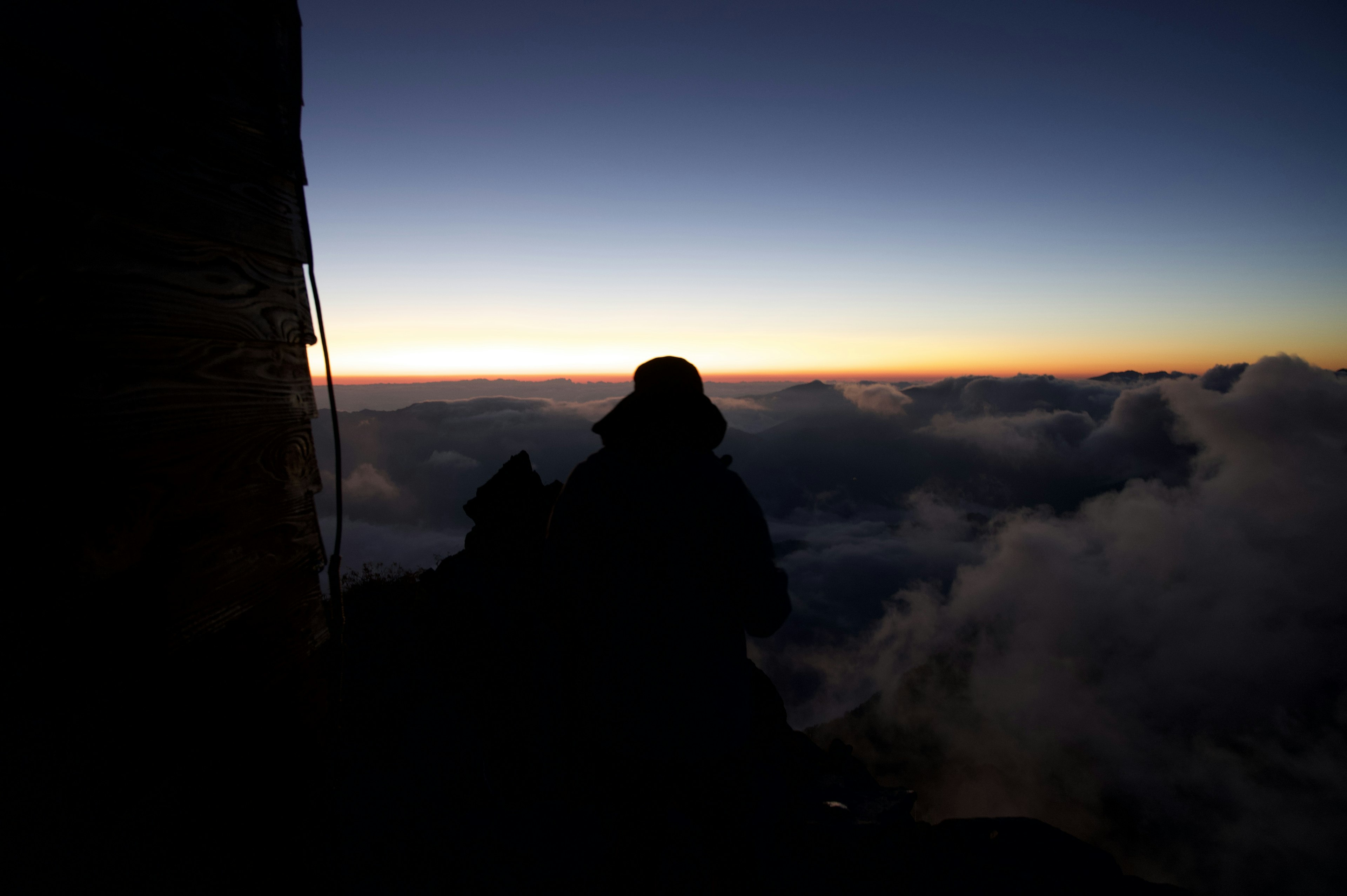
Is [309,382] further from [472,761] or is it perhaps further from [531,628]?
[531,628]

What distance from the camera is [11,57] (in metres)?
1.48

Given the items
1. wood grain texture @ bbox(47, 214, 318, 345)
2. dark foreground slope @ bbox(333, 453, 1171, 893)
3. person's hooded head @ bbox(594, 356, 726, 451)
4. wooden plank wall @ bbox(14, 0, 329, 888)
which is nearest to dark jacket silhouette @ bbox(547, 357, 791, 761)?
person's hooded head @ bbox(594, 356, 726, 451)

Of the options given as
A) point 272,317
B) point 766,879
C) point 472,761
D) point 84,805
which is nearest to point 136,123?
point 272,317

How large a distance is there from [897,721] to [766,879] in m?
187

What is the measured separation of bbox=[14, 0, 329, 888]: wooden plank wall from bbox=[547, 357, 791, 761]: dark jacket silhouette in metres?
1.38

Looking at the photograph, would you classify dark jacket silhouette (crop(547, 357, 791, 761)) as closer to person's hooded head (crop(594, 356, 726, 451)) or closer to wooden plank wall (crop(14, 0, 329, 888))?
person's hooded head (crop(594, 356, 726, 451))

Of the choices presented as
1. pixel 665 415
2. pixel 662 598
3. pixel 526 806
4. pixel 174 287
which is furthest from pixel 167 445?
pixel 526 806

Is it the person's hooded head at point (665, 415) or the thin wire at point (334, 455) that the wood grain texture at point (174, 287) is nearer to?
the thin wire at point (334, 455)

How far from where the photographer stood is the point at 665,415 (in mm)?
2754

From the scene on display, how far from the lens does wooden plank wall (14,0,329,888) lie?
1.55 metres

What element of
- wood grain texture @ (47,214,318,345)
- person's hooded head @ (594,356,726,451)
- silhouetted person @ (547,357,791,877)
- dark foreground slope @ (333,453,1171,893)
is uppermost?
wood grain texture @ (47,214,318,345)

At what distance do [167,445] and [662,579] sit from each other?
210 centimetres

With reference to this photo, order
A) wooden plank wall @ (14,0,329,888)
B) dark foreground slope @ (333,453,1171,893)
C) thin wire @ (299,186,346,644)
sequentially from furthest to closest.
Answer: dark foreground slope @ (333,453,1171,893), thin wire @ (299,186,346,644), wooden plank wall @ (14,0,329,888)

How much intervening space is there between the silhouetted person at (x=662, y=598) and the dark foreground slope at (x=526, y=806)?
0.19 meters
